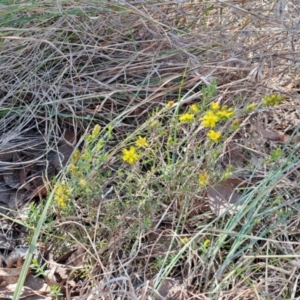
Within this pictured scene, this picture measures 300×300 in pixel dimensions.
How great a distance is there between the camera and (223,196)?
1.44 m

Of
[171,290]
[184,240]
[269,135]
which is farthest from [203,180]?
[269,135]

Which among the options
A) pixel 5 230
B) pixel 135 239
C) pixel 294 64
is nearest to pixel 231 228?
pixel 135 239

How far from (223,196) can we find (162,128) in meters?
0.23

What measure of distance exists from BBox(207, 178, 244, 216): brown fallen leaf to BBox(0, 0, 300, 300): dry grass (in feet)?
0.08

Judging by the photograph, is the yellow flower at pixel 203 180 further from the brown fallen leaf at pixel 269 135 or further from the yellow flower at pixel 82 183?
the brown fallen leaf at pixel 269 135

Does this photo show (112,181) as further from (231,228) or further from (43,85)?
(43,85)

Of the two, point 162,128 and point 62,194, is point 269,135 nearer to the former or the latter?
point 162,128

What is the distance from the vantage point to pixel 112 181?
4.99ft

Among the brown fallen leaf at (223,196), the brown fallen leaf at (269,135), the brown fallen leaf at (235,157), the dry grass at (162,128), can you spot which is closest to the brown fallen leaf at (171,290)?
the dry grass at (162,128)

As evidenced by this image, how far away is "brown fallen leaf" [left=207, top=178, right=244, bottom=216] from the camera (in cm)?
141

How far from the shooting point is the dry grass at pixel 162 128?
129 cm

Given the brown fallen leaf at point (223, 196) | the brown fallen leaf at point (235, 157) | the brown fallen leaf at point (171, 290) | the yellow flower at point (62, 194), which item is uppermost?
the yellow flower at point (62, 194)

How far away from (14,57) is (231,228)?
3.40 ft

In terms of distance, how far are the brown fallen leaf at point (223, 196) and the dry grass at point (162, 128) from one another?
0.08 ft
